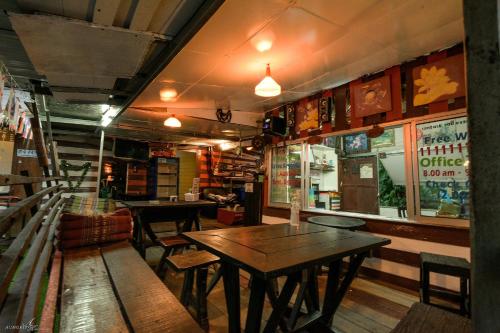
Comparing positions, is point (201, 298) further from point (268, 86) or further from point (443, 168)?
point (443, 168)

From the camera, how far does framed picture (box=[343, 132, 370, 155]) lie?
5.39 meters

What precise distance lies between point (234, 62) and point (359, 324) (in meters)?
3.46

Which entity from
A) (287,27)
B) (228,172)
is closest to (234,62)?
(287,27)

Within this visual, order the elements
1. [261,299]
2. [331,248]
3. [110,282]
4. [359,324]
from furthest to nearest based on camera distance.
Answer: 1. [359,324]
2. [110,282]
3. [331,248]
4. [261,299]

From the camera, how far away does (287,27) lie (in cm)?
257

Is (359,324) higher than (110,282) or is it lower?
lower

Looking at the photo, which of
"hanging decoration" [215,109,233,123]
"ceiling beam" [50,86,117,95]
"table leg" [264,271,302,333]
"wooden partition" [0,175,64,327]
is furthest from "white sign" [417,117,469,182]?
"ceiling beam" [50,86,117,95]

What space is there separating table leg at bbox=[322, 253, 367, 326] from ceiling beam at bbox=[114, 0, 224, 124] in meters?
2.60

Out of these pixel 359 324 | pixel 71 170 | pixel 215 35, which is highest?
pixel 215 35

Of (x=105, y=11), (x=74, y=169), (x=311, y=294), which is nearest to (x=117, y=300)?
(x=311, y=294)

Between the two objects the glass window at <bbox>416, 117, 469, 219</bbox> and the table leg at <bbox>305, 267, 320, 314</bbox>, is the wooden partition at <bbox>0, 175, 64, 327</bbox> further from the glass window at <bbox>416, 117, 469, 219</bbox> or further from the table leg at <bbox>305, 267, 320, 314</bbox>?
the glass window at <bbox>416, 117, 469, 219</bbox>

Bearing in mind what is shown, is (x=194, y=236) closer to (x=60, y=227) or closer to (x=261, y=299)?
(x=261, y=299)

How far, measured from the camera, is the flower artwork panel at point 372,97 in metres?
3.65

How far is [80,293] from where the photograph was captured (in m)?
1.88
